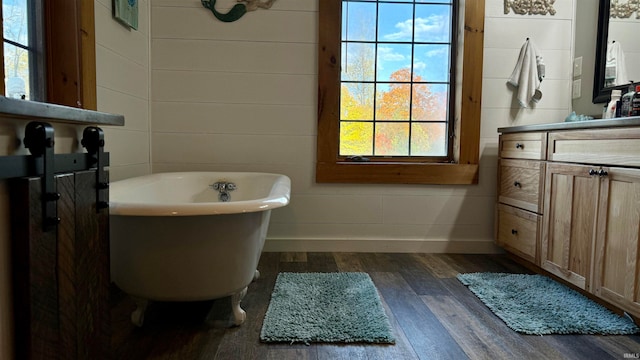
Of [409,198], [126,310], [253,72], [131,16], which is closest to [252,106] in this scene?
[253,72]

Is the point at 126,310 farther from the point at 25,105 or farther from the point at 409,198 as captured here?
the point at 409,198

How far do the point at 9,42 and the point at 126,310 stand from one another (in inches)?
48.4

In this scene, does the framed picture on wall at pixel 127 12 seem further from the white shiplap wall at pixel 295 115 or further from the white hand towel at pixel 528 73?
the white hand towel at pixel 528 73

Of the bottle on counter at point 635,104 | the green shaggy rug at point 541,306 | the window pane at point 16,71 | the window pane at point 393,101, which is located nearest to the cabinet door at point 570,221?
the green shaggy rug at point 541,306

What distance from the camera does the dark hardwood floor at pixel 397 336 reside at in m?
1.50

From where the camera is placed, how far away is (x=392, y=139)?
300 centimetres

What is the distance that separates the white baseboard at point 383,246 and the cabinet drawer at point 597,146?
3.24ft

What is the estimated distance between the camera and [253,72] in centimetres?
284

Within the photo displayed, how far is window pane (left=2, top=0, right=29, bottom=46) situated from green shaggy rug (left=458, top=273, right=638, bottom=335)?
2.37 m

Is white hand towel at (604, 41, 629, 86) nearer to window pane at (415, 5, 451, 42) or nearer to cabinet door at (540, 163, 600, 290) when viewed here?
cabinet door at (540, 163, 600, 290)

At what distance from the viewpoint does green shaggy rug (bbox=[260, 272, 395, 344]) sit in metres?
1.62

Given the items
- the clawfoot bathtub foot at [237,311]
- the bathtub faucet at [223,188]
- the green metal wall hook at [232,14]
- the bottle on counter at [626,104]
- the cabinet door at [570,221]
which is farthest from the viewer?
the green metal wall hook at [232,14]

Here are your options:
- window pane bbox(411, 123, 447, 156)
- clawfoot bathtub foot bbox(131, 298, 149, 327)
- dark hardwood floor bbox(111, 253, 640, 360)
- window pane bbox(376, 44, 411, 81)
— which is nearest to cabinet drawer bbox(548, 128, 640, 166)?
dark hardwood floor bbox(111, 253, 640, 360)

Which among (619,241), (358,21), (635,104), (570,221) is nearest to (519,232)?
(570,221)
